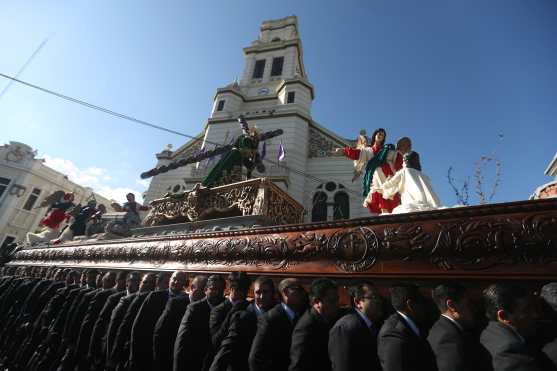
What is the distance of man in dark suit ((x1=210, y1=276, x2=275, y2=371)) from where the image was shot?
2074 mm

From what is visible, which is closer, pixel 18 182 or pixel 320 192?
pixel 320 192

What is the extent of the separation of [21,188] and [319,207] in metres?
26.2

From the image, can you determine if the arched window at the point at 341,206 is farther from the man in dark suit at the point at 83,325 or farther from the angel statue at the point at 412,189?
the man in dark suit at the point at 83,325

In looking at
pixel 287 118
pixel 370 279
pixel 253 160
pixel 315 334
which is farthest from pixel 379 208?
pixel 287 118

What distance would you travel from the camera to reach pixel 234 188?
6.04 meters

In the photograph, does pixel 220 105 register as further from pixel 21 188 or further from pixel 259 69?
pixel 21 188

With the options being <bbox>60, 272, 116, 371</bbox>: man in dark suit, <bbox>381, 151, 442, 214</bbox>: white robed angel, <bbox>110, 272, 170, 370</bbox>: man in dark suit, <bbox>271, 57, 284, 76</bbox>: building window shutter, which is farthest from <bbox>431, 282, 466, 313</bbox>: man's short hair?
<bbox>271, 57, 284, 76</bbox>: building window shutter

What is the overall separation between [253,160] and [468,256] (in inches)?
Result: 280

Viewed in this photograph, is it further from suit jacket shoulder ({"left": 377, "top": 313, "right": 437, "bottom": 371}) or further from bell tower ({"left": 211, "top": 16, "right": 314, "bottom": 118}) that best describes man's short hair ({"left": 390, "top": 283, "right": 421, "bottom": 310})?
bell tower ({"left": 211, "top": 16, "right": 314, "bottom": 118})

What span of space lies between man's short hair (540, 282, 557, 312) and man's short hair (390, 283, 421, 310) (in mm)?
650

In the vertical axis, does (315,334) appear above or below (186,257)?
below

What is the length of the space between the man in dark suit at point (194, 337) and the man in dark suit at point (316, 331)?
48.3 inches

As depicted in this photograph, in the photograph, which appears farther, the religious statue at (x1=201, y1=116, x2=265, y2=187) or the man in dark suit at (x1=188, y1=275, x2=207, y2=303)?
the religious statue at (x1=201, y1=116, x2=265, y2=187)

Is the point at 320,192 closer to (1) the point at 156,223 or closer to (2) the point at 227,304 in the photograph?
(1) the point at 156,223
